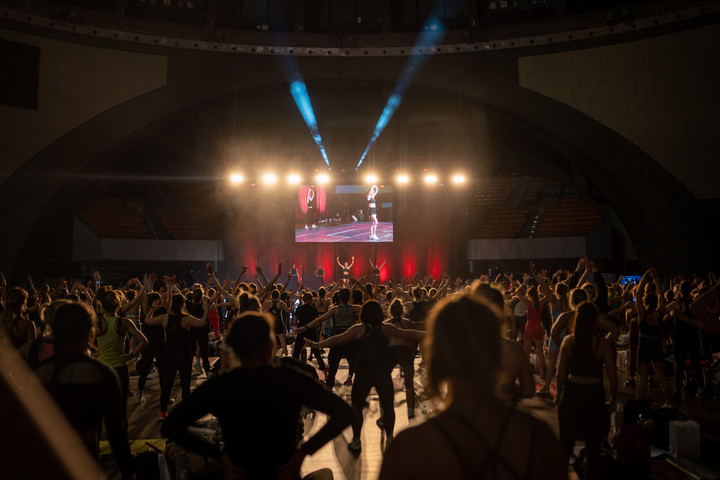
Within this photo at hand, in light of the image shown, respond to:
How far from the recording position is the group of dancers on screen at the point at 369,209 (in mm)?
21938

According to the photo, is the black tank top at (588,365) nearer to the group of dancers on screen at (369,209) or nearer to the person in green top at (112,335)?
the person in green top at (112,335)

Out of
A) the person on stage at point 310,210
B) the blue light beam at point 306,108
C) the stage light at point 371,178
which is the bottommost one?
the person on stage at point 310,210

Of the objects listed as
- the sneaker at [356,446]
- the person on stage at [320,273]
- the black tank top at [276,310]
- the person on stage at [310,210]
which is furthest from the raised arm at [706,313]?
the person on stage at [310,210]

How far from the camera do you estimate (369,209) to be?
22266mm

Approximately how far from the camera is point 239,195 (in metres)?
22.5

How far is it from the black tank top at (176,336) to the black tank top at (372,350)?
2.37 m

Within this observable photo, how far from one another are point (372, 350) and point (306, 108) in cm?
1662

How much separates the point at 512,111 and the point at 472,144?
5938 millimetres

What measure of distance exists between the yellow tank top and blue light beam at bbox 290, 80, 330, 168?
42.9ft

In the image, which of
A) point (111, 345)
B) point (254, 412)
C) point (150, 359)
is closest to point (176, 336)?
point (111, 345)

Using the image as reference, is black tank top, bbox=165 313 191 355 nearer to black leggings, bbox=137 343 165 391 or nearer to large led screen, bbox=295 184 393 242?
black leggings, bbox=137 343 165 391

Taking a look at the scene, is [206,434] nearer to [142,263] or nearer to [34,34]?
[34,34]

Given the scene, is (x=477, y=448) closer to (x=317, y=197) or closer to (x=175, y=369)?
(x=175, y=369)

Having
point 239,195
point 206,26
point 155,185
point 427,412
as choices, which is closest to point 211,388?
point 427,412
